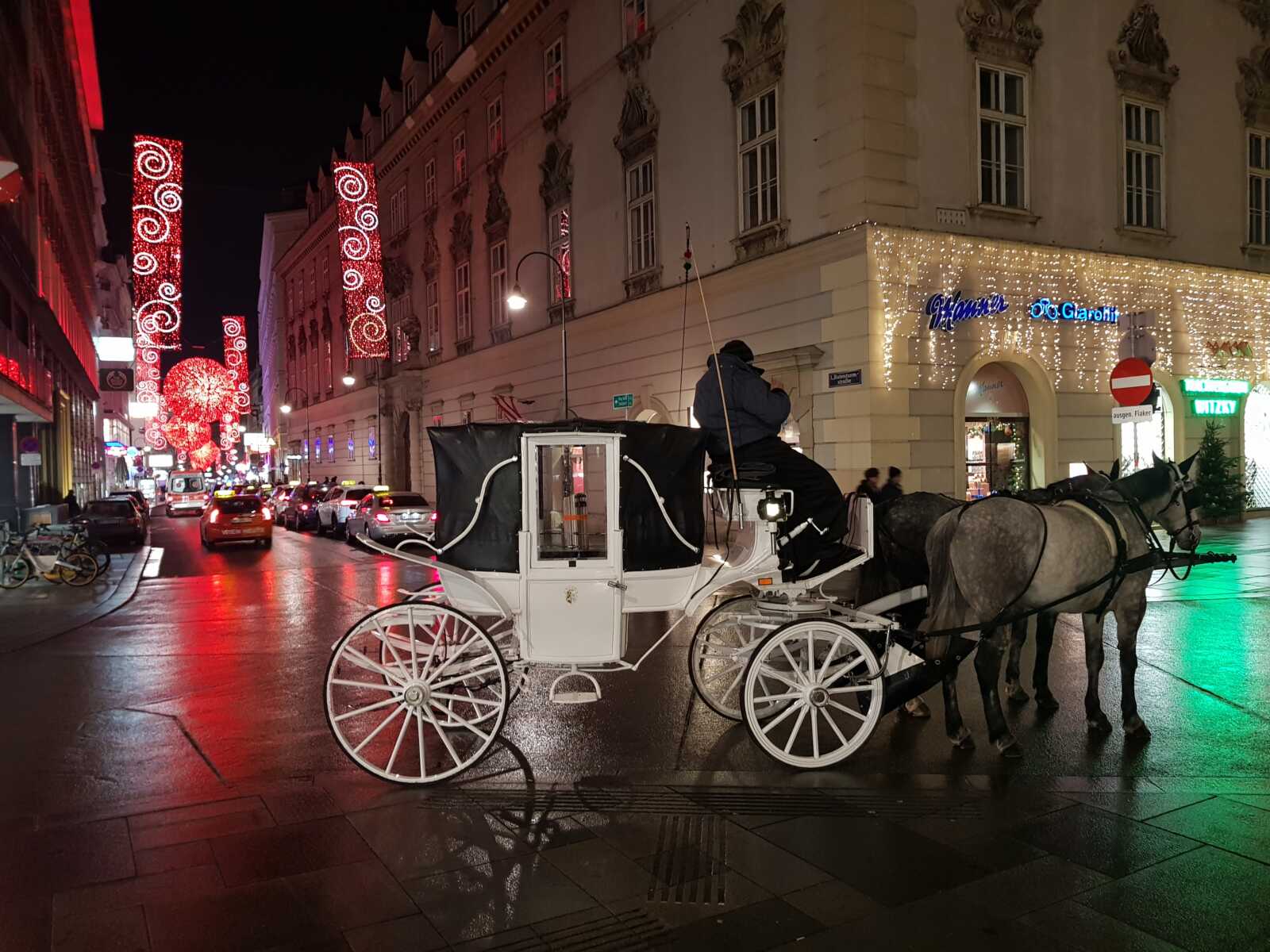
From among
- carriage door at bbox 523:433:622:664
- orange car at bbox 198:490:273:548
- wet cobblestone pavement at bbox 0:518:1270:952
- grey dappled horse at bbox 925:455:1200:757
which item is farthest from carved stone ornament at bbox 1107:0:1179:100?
orange car at bbox 198:490:273:548

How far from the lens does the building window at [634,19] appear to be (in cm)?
2356

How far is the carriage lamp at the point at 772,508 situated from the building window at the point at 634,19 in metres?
20.4

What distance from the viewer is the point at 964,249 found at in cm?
1833

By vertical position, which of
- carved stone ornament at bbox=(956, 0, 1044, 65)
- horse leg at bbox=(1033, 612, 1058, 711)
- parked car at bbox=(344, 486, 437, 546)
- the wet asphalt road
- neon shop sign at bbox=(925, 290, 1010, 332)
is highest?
carved stone ornament at bbox=(956, 0, 1044, 65)

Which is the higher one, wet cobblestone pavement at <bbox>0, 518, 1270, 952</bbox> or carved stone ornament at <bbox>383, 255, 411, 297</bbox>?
carved stone ornament at <bbox>383, 255, 411, 297</bbox>

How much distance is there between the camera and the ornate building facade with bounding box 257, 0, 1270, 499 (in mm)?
17594

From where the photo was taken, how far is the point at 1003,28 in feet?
61.3

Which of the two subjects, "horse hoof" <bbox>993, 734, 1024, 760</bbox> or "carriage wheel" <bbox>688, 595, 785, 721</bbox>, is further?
"carriage wheel" <bbox>688, 595, 785, 721</bbox>

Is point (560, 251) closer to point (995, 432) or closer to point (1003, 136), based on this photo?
point (1003, 136)

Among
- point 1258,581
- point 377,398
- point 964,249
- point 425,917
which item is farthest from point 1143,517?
point 377,398

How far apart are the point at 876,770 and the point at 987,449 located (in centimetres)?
1475

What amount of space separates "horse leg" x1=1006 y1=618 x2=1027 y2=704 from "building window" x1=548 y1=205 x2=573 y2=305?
21.1m

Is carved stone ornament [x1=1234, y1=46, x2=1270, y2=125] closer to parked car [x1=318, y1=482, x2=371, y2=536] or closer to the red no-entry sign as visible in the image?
the red no-entry sign

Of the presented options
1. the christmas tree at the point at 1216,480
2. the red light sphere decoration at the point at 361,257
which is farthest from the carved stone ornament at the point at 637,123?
the red light sphere decoration at the point at 361,257
